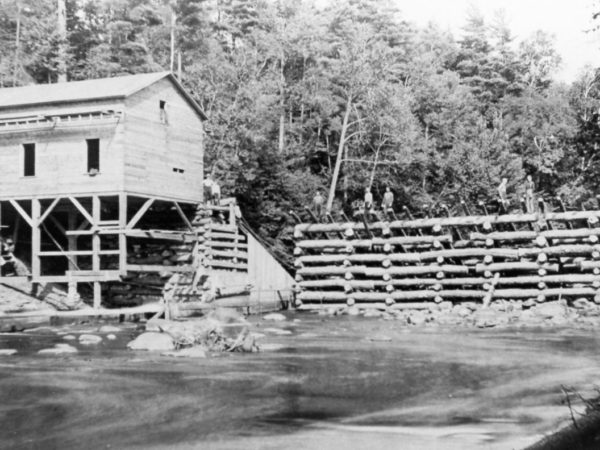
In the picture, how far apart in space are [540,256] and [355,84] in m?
17.8

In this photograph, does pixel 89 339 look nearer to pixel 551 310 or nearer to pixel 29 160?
pixel 29 160

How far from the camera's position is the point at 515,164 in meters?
43.8

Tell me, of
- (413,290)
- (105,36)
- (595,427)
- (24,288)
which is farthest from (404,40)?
(595,427)

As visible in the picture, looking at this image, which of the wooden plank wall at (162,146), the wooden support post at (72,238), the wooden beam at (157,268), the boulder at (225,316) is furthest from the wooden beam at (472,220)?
the wooden support post at (72,238)

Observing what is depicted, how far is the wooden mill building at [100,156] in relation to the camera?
26.5m

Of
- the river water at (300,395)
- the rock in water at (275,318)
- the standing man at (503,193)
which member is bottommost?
the river water at (300,395)

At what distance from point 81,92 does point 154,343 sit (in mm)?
13562

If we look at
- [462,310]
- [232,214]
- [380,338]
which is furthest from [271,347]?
[232,214]

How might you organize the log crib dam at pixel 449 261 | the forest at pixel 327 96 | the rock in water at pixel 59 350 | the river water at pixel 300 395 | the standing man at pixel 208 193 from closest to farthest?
the river water at pixel 300 395
the rock in water at pixel 59 350
the log crib dam at pixel 449 261
the standing man at pixel 208 193
the forest at pixel 327 96

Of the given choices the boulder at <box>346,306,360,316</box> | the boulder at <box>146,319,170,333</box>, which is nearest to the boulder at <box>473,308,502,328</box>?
the boulder at <box>346,306,360,316</box>

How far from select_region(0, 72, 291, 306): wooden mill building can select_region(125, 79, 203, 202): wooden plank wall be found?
0.12 ft

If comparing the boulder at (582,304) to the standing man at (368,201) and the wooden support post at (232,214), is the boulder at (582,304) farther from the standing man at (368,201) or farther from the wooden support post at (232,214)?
the wooden support post at (232,214)

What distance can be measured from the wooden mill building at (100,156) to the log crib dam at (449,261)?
627cm

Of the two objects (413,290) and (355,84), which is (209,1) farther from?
(413,290)
